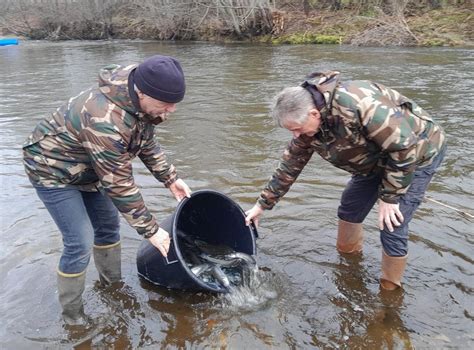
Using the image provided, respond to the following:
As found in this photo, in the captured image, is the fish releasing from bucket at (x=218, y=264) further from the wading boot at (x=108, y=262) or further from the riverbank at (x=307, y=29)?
the riverbank at (x=307, y=29)

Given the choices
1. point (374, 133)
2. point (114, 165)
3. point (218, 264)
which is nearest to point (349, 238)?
point (218, 264)

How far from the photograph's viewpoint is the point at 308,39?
72.4 feet

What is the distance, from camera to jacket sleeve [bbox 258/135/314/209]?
365 centimetres

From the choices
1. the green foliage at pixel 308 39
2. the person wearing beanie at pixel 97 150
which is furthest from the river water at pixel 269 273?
the green foliage at pixel 308 39

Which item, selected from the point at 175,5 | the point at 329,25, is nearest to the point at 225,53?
the point at 329,25

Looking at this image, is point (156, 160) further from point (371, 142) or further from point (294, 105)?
point (371, 142)

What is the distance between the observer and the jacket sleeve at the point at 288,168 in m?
3.65

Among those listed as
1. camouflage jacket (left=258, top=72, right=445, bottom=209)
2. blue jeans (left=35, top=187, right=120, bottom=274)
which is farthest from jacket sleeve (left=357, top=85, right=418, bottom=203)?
blue jeans (left=35, top=187, right=120, bottom=274)

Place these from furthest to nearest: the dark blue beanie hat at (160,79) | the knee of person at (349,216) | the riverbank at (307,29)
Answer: the riverbank at (307,29) < the knee of person at (349,216) < the dark blue beanie hat at (160,79)

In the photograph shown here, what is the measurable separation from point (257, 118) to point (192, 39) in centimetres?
1885

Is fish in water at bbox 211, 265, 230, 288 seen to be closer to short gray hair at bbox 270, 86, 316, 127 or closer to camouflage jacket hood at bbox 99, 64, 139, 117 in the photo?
short gray hair at bbox 270, 86, 316, 127

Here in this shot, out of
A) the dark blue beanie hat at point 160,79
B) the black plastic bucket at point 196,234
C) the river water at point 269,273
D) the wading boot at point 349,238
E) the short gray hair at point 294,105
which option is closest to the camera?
the dark blue beanie hat at point 160,79

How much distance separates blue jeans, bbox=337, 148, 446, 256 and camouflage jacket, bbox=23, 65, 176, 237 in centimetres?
163

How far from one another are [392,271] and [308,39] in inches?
775
